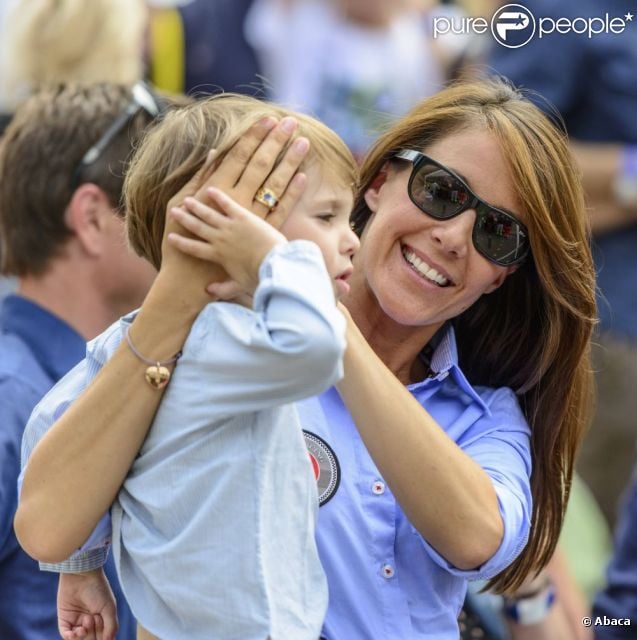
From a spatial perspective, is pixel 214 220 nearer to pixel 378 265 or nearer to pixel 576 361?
pixel 378 265

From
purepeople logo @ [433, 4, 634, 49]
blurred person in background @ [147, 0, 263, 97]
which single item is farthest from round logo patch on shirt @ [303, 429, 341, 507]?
blurred person in background @ [147, 0, 263, 97]

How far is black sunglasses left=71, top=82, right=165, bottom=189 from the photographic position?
346 cm

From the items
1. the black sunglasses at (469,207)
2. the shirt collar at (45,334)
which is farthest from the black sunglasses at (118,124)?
the black sunglasses at (469,207)

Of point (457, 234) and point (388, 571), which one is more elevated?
point (457, 234)

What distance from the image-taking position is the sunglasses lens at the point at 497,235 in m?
2.49

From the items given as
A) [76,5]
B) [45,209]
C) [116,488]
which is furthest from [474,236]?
[76,5]

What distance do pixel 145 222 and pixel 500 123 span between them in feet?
2.56

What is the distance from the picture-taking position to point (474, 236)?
249 cm

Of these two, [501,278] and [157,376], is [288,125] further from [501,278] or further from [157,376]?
[501,278]

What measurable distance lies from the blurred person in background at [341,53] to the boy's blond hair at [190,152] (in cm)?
306

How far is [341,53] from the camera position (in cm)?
534

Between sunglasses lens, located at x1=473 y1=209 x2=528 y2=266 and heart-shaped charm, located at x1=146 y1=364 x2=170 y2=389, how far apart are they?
754mm

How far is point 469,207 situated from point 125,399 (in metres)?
0.83

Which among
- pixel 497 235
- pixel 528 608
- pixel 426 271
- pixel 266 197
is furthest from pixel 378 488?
pixel 528 608
